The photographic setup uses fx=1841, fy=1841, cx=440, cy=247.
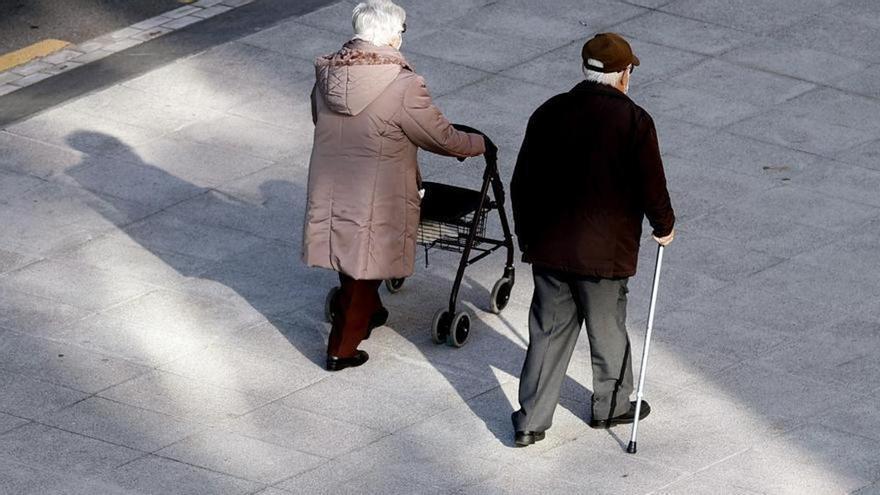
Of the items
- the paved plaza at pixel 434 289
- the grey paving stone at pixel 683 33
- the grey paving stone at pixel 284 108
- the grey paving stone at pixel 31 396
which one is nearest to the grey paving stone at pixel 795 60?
the paved plaza at pixel 434 289

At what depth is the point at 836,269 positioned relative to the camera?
10.1 meters

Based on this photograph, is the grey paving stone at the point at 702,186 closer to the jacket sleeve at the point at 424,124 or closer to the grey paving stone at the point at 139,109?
the jacket sleeve at the point at 424,124

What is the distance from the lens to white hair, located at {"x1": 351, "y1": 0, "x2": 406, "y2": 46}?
875cm

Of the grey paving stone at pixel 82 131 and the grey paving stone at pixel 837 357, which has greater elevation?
the grey paving stone at pixel 837 357

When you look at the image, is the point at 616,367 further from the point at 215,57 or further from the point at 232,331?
the point at 215,57

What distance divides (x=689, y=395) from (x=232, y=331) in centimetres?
242

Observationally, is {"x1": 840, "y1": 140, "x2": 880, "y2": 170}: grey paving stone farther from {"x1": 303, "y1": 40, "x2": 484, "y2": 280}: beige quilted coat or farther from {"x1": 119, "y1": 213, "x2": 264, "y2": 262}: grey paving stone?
{"x1": 119, "y1": 213, "x2": 264, "y2": 262}: grey paving stone

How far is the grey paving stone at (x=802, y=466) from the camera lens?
26.4 ft

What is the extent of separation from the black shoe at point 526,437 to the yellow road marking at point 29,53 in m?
6.70

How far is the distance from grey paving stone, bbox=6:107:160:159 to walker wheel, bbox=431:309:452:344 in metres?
3.49

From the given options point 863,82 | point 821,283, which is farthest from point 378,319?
point 863,82

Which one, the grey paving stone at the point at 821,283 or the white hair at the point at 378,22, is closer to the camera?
the white hair at the point at 378,22

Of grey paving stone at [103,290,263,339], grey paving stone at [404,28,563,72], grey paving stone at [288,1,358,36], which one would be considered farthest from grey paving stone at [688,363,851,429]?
grey paving stone at [288,1,358,36]

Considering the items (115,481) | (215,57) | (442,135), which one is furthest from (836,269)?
(215,57)
